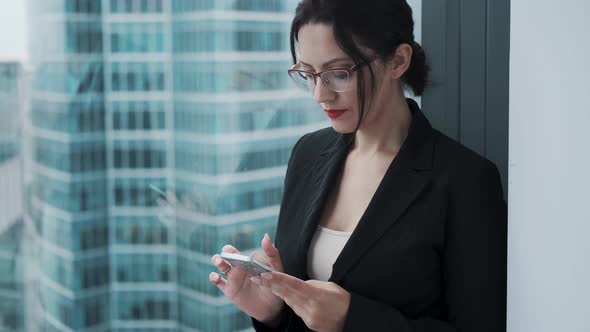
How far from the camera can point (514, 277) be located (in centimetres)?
128

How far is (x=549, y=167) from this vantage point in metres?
1.19

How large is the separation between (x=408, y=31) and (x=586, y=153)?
396 mm

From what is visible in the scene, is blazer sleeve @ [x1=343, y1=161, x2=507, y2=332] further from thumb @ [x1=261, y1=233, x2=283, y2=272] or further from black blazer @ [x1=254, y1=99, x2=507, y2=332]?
thumb @ [x1=261, y1=233, x2=283, y2=272]

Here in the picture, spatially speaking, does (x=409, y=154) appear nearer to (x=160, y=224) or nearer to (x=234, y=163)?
(x=234, y=163)

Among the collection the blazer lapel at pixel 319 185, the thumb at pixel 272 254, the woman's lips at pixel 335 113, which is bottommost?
the thumb at pixel 272 254

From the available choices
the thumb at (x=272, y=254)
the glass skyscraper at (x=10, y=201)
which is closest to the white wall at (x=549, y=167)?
the thumb at (x=272, y=254)

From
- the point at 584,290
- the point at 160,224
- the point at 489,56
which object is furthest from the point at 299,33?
the point at 160,224

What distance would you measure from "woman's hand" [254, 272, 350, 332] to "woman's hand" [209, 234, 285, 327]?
0.14m

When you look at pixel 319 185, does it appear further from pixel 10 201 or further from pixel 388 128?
pixel 10 201

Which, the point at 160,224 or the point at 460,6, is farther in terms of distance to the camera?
the point at 160,224

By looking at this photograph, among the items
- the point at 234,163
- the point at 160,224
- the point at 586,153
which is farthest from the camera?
the point at 160,224

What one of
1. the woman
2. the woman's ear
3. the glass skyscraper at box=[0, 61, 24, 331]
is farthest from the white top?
the glass skyscraper at box=[0, 61, 24, 331]

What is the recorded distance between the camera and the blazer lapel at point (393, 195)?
3.79ft

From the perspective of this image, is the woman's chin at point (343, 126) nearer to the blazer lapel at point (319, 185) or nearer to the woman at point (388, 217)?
the woman at point (388, 217)
